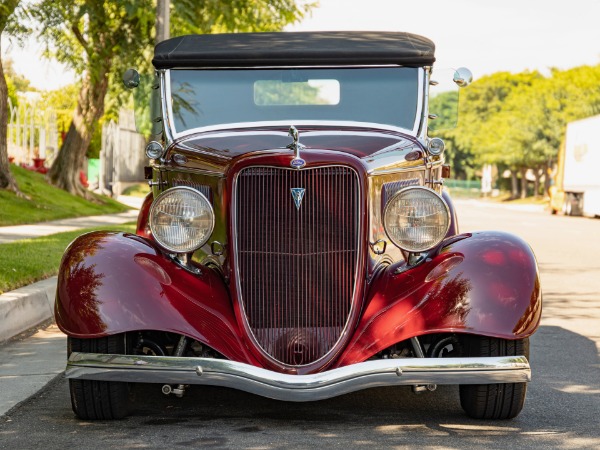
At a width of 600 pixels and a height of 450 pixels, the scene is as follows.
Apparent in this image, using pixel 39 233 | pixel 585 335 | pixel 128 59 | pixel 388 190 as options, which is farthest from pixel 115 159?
pixel 388 190

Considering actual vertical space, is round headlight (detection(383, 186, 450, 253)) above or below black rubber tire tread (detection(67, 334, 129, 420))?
above

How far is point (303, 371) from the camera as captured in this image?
18.0ft

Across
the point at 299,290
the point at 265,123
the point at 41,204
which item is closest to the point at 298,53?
the point at 265,123

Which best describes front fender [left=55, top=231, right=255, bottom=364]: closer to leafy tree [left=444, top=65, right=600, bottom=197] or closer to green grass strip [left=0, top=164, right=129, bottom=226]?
green grass strip [left=0, top=164, right=129, bottom=226]

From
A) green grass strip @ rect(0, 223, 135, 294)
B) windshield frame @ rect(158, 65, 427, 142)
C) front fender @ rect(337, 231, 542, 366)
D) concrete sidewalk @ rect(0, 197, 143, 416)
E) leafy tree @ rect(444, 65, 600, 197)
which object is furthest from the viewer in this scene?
leafy tree @ rect(444, 65, 600, 197)

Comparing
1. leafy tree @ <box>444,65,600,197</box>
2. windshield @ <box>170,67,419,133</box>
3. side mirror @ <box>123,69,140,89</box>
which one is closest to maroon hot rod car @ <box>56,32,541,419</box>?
windshield @ <box>170,67,419,133</box>

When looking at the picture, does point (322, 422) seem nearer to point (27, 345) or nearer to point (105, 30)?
point (27, 345)

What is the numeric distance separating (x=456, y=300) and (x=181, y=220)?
151 centimetres

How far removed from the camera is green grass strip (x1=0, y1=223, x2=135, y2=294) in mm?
10125

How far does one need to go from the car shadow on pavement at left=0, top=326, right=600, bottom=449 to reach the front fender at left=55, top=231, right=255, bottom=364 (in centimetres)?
46

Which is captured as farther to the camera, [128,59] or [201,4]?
[128,59]

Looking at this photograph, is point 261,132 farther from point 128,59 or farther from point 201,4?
point 128,59

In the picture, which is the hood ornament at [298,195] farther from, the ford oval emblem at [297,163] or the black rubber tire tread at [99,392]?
the black rubber tire tread at [99,392]

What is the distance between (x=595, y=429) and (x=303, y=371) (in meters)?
1.49
